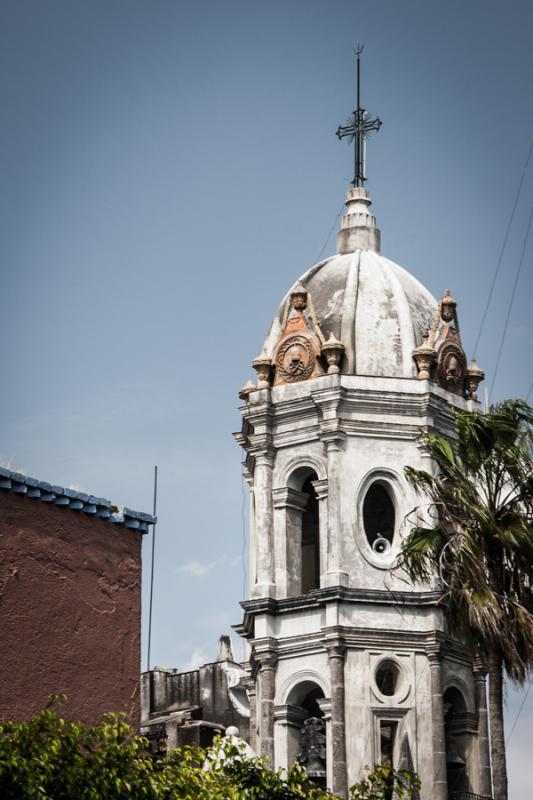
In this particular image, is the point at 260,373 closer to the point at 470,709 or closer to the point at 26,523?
the point at 470,709

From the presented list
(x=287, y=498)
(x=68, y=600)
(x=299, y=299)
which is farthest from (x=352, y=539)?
(x=68, y=600)

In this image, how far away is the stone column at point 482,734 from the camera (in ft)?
176

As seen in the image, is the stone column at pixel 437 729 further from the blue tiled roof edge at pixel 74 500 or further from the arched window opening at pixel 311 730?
the blue tiled roof edge at pixel 74 500

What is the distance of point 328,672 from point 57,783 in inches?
782

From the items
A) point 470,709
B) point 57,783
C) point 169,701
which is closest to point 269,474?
point 470,709

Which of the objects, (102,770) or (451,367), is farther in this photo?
(451,367)

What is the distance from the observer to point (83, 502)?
3969 centimetres

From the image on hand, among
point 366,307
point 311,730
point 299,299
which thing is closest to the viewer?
point 311,730

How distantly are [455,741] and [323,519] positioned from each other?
6.19 m

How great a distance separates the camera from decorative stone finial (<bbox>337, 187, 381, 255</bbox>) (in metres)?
59.2

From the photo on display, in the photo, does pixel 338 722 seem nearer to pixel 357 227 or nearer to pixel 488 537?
pixel 488 537

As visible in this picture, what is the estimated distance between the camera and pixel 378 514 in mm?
57719

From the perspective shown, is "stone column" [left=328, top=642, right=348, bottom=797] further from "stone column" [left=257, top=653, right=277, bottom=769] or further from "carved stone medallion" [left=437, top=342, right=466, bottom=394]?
"carved stone medallion" [left=437, top=342, right=466, bottom=394]

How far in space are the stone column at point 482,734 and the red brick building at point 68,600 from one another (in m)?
15.9
